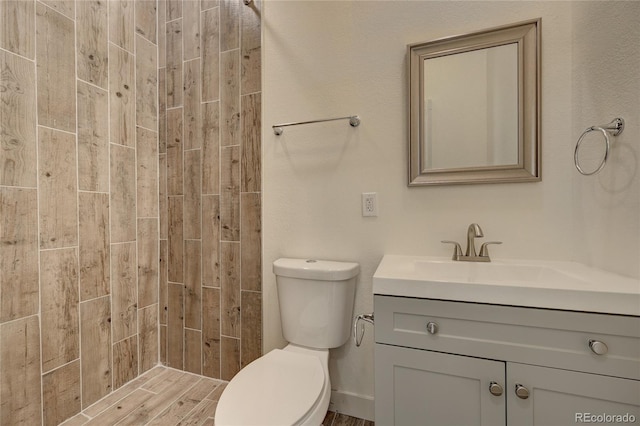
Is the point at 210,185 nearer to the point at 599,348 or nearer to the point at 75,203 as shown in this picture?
the point at 75,203

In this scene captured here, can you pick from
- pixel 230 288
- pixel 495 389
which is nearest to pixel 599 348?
pixel 495 389

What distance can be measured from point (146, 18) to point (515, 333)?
2511 mm

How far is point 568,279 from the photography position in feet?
3.04

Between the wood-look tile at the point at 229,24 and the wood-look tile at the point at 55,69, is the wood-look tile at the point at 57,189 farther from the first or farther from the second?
the wood-look tile at the point at 229,24

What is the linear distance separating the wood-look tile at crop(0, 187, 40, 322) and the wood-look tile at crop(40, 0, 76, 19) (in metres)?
0.88

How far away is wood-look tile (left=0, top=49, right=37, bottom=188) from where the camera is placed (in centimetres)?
122

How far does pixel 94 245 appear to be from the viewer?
1.56m

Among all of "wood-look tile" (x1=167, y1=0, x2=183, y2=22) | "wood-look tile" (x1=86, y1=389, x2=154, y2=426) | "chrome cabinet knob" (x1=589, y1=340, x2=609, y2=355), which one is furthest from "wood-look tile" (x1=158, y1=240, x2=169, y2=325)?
"chrome cabinet knob" (x1=589, y1=340, x2=609, y2=355)

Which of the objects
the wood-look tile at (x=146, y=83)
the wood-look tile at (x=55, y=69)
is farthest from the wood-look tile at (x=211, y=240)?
the wood-look tile at (x=55, y=69)

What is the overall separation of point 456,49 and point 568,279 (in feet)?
3.33

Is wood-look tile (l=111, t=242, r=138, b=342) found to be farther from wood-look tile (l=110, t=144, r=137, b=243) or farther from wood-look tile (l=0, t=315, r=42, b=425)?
wood-look tile (l=0, t=315, r=42, b=425)

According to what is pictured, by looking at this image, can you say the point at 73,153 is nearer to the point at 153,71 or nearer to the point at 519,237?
the point at 153,71

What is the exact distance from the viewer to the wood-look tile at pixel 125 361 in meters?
1.67

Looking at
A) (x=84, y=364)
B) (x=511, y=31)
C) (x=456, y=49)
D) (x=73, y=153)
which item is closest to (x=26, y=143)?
(x=73, y=153)
